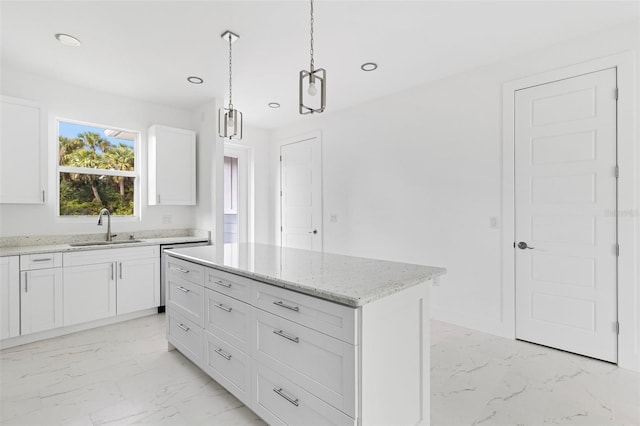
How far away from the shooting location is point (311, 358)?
139 centimetres

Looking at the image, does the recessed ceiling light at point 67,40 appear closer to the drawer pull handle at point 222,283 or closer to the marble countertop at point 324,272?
the marble countertop at point 324,272

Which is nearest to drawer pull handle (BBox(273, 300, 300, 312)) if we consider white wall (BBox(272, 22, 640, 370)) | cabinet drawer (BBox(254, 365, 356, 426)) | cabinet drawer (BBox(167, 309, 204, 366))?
cabinet drawer (BBox(254, 365, 356, 426))

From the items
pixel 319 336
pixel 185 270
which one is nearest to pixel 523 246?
pixel 319 336

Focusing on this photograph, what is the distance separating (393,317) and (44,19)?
3286 millimetres

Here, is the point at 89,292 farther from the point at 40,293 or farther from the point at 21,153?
the point at 21,153

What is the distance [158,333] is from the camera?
3127 millimetres

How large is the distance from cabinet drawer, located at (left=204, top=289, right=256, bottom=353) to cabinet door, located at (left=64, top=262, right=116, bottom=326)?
1.92m

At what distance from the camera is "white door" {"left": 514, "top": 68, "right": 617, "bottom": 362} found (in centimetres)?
245

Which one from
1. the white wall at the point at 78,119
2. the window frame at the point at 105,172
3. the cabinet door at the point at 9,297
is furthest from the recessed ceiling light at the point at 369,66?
the cabinet door at the point at 9,297

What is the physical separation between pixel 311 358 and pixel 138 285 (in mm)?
2970

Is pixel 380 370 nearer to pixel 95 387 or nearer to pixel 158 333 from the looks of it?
pixel 95 387

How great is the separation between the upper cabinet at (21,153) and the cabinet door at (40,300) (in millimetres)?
812

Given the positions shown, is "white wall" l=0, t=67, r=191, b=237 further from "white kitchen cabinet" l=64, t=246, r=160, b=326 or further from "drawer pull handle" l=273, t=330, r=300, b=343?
"drawer pull handle" l=273, t=330, r=300, b=343

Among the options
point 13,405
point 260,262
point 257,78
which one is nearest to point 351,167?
point 257,78
